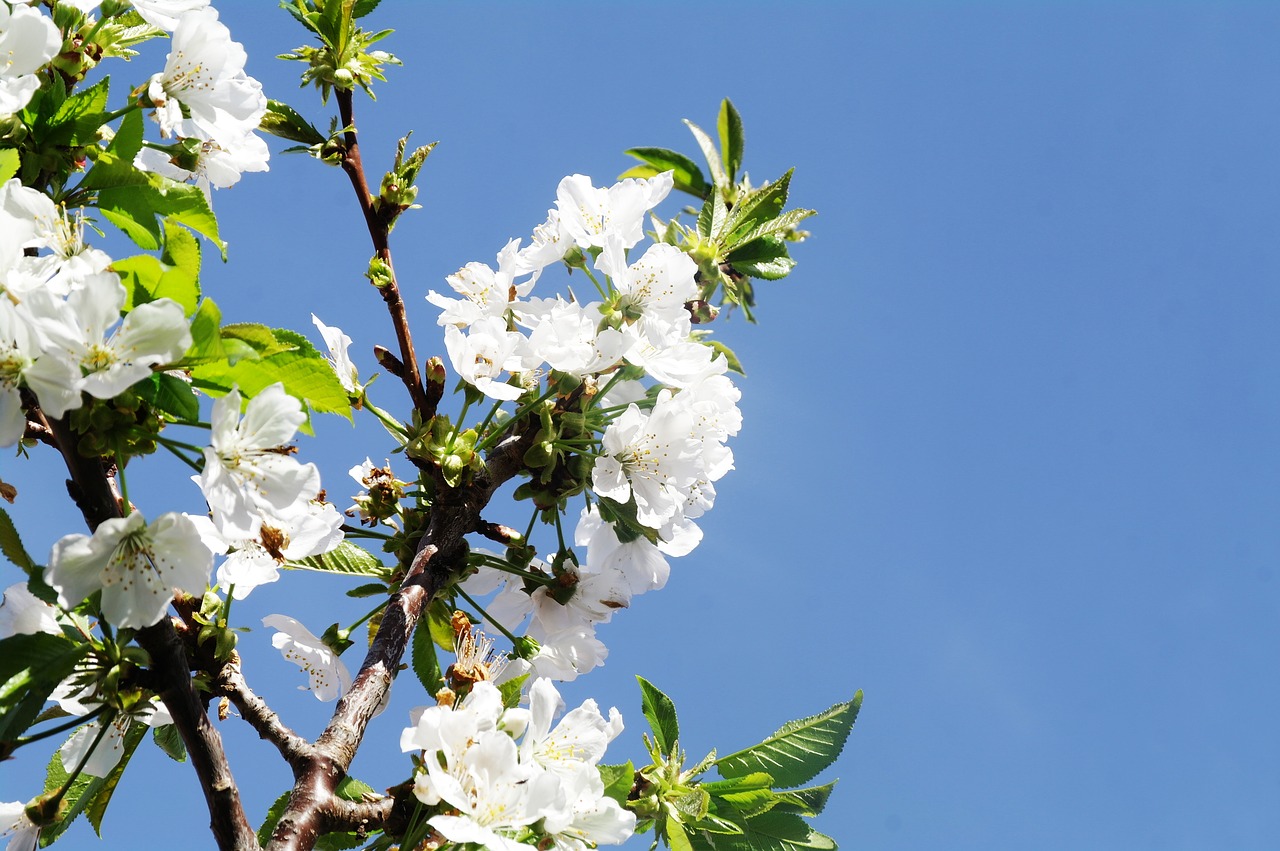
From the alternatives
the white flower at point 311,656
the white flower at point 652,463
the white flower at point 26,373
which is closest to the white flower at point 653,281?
the white flower at point 652,463

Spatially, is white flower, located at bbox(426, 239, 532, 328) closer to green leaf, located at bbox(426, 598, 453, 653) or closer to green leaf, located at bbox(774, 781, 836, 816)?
green leaf, located at bbox(426, 598, 453, 653)

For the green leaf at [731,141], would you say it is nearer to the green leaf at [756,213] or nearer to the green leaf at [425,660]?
the green leaf at [756,213]

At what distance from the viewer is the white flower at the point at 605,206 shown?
273cm

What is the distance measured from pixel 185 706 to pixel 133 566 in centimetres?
31

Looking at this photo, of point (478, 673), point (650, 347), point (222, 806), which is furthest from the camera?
point (650, 347)

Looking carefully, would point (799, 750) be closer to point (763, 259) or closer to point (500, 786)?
point (500, 786)

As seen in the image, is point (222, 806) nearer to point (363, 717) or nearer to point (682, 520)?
point (363, 717)

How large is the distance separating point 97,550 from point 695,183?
247 centimetres

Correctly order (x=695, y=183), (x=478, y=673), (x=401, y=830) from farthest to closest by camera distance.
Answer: (x=695, y=183), (x=478, y=673), (x=401, y=830)

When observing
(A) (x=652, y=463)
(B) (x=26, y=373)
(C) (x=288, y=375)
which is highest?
(A) (x=652, y=463)

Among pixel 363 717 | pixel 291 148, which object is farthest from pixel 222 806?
pixel 291 148

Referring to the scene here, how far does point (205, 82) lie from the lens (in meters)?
2.25

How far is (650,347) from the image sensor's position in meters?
2.51

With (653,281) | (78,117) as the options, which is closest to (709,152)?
(653,281)
